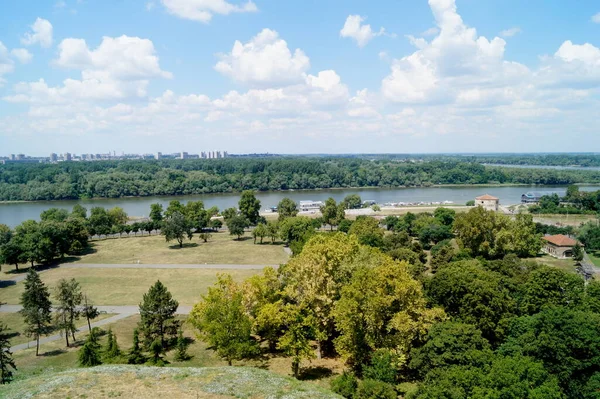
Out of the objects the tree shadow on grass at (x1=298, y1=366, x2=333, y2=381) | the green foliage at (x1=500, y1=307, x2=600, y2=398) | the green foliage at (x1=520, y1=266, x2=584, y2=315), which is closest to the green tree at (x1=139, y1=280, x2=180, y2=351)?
the tree shadow on grass at (x1=298, y1=366, x2=333, y2=381)

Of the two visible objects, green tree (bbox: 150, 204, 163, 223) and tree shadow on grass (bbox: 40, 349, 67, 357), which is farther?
green tree (bbox: 150, 204, 163, 223)

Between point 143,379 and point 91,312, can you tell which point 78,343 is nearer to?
point 91,312

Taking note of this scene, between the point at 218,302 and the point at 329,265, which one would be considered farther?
the point at 329,265

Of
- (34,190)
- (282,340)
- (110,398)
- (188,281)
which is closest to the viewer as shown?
(110,398)

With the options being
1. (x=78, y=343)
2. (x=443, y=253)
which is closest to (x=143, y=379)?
(x=78, y=343)

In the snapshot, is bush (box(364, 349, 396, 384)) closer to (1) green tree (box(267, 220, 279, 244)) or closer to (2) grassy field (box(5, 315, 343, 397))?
(2) grassy field (box(5, 315, 343, 397))

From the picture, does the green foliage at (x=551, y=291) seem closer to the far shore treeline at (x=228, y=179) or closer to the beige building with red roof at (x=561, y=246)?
the beige building with red roof at (x=561, y=246)

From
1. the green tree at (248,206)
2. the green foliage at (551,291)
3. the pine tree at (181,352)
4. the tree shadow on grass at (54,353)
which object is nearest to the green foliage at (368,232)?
the green tree at (248,206)

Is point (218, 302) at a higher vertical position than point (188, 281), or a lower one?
higher
